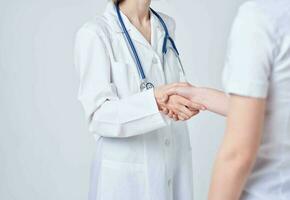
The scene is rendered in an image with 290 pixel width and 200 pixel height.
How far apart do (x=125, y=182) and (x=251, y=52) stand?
807mm

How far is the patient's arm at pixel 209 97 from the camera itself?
3.68 ft

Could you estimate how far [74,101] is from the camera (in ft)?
7.93

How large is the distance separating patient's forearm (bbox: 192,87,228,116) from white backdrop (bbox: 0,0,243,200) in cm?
125

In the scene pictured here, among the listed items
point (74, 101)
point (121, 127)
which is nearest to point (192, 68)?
point (74, 101)

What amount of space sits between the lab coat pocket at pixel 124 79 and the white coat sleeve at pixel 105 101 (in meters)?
0.02

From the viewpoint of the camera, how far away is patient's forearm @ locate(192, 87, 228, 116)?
112cm

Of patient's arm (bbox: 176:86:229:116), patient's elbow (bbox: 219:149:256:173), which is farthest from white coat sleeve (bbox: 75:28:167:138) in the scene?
patient's elbow (bbox: 219:149:256:173)

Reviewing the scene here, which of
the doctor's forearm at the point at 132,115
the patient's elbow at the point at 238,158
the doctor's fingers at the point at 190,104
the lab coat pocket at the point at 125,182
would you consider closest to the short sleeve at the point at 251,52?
the patient's elbow at the point at 238,158

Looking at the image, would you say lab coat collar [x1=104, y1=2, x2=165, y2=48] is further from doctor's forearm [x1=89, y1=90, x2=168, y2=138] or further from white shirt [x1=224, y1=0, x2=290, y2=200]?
white shirt [x1=224, y1=0, x2=290, y2=200]

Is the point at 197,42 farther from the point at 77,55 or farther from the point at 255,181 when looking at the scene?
the point at 255,181

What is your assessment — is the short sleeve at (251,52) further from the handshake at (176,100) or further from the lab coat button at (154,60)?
the lab coat button at (154,60)

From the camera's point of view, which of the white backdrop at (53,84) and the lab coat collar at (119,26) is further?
the white backdrop at (53,84)

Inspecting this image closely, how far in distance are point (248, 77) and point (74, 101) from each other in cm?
171

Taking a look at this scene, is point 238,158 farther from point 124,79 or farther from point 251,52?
point 124,79
